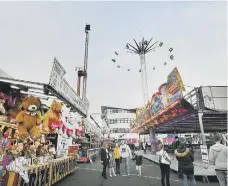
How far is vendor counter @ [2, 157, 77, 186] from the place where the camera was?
5196 mm

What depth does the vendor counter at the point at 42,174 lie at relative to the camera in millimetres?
5196

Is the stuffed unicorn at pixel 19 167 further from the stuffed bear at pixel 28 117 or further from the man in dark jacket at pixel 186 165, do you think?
the man in dark jacket at pixel 186 165

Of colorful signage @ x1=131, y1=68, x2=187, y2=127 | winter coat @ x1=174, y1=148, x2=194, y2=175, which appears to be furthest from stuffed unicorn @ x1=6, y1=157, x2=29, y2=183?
colorful signage @ x1=131, y1=68, x2=187, y2=127

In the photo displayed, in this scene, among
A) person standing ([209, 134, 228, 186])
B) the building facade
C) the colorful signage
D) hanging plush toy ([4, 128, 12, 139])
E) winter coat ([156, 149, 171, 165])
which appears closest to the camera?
person standing ([209, 134, 228, 186])

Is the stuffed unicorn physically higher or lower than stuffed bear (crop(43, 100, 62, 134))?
lower

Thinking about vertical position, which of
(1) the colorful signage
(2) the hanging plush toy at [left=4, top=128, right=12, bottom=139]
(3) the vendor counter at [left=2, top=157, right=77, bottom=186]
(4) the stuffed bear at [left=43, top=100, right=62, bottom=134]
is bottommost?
(3) the vendor counter at [left=2, top=157, right=77, bottom=186]

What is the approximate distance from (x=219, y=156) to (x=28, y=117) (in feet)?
19.4

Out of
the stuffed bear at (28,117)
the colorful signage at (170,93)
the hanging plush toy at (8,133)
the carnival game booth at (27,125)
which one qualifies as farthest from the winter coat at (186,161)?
the hanging plush toy at (8,133)

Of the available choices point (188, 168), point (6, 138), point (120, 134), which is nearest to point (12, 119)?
point (6, 138)

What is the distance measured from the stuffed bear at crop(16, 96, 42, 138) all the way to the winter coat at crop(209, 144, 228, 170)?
18.2 feet

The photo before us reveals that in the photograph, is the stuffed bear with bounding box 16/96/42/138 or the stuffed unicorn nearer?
the stuffed unicorn

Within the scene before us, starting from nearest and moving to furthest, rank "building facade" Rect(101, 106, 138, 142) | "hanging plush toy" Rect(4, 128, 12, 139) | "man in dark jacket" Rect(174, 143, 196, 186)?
"man in dark jacket" Rect(174, 143, 196, 186) < "hanging plush toy" Rect(4, 128, 12, 139) < "building facade" Rect(101, 106, 138, 142)

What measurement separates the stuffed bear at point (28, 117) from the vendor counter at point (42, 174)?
1.23 m

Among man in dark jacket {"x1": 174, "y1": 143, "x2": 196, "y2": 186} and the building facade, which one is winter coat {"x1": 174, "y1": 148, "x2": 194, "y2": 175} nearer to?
man in dark jacket {"x1": 174, "y1": 143, "x2": 196, "y2": 186}
